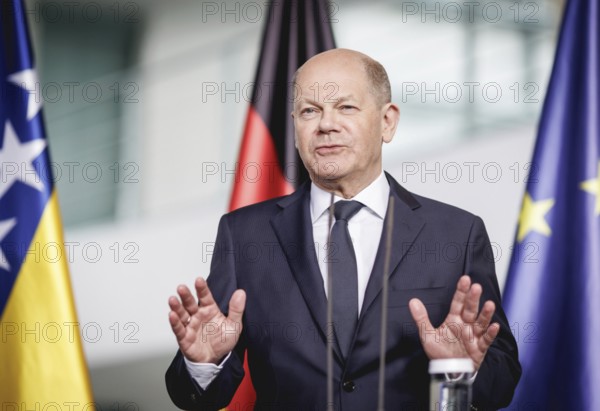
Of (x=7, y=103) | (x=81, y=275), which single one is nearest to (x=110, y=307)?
(x=81, y=275)

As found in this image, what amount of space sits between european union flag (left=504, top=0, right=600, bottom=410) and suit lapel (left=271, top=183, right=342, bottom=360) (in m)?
0.85

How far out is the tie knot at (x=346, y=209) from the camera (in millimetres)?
1965

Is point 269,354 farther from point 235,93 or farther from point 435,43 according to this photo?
point 435,43

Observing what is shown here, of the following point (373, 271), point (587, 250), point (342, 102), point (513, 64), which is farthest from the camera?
point (513, 64)

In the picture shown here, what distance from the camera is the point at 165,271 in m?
3.11

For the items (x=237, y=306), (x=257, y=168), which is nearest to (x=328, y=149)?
(x=237, y=306)

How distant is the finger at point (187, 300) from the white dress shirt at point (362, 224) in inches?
7.2

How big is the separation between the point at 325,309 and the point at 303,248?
6.4 inches

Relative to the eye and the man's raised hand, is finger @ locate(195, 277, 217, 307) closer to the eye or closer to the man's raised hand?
the man's raised hand

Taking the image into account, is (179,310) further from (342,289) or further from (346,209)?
(346,209)

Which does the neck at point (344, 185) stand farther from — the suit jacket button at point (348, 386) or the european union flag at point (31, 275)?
the european union flag at point (31, 275)

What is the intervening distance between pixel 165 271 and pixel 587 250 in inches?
55.8

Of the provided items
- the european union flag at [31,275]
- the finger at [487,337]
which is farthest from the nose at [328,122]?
the european union flag at [31,275]

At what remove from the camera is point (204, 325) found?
5.58 feet
